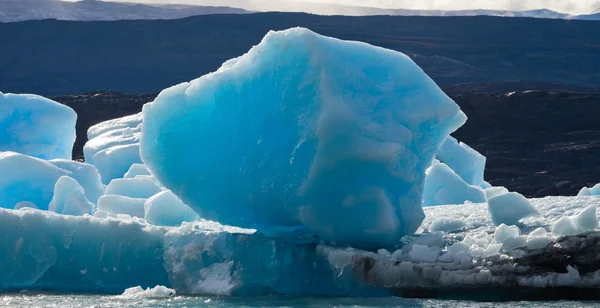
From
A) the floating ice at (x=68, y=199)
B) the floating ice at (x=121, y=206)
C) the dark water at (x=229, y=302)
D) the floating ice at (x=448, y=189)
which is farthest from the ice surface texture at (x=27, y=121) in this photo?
the dark water at (x=229, y=302)

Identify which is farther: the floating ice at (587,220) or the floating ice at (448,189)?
the floating ice at (448,189)

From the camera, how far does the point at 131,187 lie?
42.4ft

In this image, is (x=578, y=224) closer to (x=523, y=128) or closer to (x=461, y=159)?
(x=461, y=159)

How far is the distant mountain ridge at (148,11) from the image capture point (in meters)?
49.8

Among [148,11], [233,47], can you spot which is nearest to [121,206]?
[233,47]

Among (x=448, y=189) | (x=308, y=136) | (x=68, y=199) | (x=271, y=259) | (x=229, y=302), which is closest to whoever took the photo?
(x=229, y=302)

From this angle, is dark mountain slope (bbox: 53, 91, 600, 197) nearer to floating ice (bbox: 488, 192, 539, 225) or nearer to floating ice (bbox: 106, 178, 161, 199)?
floating ice (bbox: 106, 178, 161, 199)

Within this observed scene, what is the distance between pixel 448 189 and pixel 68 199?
5.00 m

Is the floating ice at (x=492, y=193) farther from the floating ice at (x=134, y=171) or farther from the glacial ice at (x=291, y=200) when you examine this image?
the floating ice at (x=134, y=171)

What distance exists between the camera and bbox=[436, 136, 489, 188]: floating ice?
16828mm

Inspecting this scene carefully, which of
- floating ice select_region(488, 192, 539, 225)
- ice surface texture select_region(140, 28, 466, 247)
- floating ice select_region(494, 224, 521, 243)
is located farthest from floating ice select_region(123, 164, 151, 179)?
floating ice select_region(494, 224, 521, 243)

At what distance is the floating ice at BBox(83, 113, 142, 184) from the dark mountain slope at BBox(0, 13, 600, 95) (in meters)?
27.6

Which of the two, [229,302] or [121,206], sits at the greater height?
[121,206]

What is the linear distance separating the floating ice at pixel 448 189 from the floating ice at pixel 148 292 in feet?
21.7
